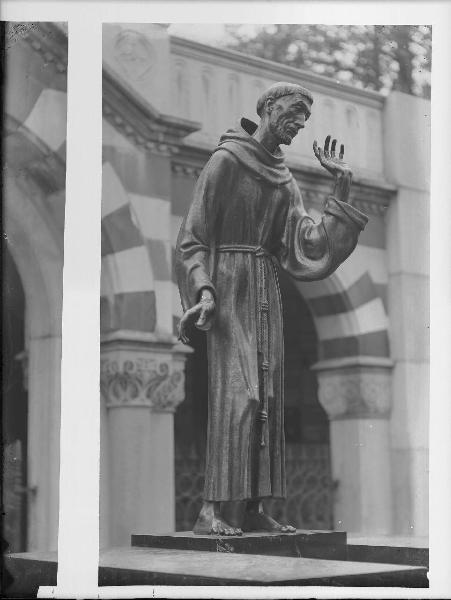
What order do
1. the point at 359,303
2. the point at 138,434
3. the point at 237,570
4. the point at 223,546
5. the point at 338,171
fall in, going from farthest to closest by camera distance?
the point at 359,303, the point at 138,434, the point at 338,171, the point at 223,546, the point at 237,570

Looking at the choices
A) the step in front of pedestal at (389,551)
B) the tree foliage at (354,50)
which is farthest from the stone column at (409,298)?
the step in front of pedestal at (389,551)

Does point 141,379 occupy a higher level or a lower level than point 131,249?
lower

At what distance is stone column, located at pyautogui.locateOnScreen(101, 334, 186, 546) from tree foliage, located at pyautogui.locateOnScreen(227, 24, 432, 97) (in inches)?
65.5

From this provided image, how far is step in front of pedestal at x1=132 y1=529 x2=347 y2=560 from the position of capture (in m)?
3.53

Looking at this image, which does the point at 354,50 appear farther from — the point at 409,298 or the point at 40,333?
the point at 40,333

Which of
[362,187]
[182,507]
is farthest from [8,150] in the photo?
[182,507]

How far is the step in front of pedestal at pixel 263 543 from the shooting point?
139 inches

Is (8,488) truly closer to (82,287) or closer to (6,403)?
(6,403)

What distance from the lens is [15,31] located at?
4.67 meters

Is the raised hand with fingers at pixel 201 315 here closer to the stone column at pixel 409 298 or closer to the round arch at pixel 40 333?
the round arch at pixel 40 333

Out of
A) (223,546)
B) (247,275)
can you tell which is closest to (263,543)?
(223,546)

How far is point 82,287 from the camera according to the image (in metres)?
4.36

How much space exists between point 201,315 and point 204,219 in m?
0.38

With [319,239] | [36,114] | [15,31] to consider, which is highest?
[15,31]
